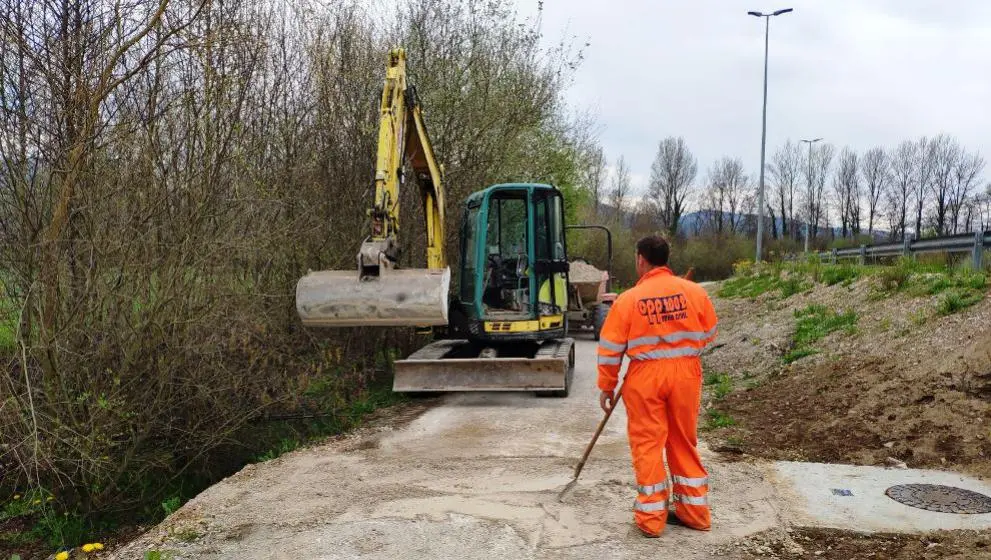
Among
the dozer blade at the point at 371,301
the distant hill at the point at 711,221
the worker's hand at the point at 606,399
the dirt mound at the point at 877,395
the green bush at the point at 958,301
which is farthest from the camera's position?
the distant hill at the point at 711,221

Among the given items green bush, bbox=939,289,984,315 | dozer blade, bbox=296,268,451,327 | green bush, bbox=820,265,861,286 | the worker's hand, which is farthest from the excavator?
green bush, bbox=820,265,861,286

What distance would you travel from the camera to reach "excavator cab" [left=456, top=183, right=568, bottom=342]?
9.82 metres

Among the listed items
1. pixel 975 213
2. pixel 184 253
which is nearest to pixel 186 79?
pixel 184 253

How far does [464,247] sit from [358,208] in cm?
157

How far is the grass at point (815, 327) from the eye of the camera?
10211 mm

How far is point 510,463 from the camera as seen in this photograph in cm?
638

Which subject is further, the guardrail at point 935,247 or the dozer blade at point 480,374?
the guardrail at point 935,247

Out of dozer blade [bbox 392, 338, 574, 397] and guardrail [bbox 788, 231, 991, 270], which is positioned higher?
guardrail [bbox 788, 231, 991, 270]

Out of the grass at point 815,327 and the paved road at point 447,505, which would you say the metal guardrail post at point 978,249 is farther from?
the paved road at point 447,505

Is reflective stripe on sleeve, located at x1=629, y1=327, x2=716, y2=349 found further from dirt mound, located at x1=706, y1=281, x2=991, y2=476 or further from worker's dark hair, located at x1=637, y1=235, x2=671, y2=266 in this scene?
dirt mound, located at x1=706, y1=281, x2=991, y2=476

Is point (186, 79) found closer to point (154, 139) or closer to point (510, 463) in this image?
point (154, 139)

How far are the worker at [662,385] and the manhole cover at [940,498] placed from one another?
1.57 metres

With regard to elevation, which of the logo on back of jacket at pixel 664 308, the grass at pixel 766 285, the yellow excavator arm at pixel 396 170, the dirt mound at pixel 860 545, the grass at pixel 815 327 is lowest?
the dirt mound at pixel 860 545

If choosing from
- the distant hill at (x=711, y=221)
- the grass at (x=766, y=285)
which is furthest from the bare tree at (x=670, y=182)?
the grass at (x=766, y=285)
